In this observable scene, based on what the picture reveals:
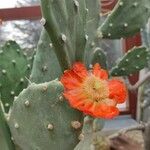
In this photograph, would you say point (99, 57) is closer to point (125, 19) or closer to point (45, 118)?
point (125, 19)

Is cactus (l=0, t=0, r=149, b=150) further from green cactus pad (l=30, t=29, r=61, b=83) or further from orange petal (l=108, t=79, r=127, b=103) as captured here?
green cactus pad (l=30, t=29, r=61, b=83)

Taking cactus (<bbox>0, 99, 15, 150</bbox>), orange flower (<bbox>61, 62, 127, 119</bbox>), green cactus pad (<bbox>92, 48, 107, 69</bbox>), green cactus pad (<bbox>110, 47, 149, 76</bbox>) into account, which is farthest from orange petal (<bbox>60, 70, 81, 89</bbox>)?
green cactus pad (<bbox>110, 47, 149, 76</bbox>)

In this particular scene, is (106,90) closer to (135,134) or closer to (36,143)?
(36,143)

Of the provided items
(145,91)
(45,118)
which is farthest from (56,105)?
(145,91)

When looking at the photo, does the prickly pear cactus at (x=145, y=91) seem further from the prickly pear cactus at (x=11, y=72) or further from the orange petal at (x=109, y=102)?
the orange petal at (x=109, y=102)

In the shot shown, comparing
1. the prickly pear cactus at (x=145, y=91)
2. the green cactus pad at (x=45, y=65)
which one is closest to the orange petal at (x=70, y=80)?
the green cactus pad at (x=45, y=65)
